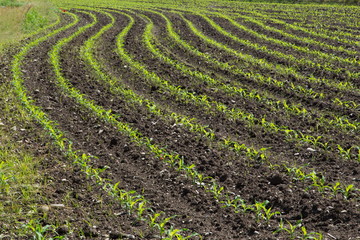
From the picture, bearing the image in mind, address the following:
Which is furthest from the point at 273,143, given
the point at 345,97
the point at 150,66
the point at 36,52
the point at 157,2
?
the point at 157,2

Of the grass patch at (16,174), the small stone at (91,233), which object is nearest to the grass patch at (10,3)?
the grass patch at (16,174)

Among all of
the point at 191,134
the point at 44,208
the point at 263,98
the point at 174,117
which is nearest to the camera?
the point at 44,208

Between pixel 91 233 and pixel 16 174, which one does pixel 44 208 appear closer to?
pixel 91 233

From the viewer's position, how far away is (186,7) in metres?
25.8

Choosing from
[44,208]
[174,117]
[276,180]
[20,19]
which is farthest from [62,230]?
[20,19]

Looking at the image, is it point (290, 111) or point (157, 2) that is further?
point (157, 2)

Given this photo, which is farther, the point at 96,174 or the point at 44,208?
the point at 96,174

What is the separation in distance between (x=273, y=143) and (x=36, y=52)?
32.3 feet

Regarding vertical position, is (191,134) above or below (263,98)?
below

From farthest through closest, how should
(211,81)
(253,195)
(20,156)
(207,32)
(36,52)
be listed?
(207,32)
(36,52)
(211,81)
(20,156)
(253,195)

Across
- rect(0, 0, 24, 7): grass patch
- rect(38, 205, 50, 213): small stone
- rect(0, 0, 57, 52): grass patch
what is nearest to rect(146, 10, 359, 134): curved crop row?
rect(38, 205, 50, 213): small stone

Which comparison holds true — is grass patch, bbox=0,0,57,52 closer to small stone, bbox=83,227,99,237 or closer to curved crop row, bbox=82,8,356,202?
curved crop row, bbox=82,8,356,202

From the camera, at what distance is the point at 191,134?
7.62 m

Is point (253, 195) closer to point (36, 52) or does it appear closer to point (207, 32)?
point (36, 52)
